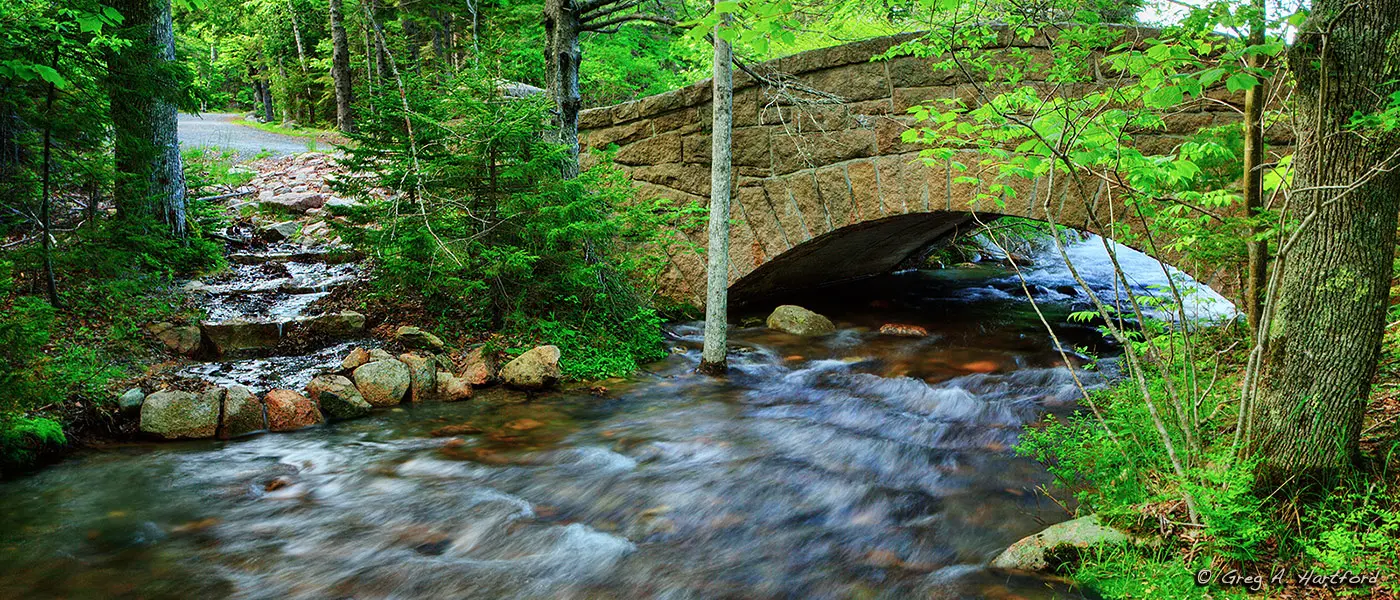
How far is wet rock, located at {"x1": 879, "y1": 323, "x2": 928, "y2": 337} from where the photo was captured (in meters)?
8.44

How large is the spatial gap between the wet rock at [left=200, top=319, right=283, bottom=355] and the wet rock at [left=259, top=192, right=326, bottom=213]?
461cm

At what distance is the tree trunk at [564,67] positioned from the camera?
275 inches

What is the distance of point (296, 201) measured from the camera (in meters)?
10.4

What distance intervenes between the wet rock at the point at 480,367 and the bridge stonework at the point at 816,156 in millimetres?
2675

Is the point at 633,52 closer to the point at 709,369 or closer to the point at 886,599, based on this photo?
the point at 709,369

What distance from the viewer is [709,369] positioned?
6.62 metres

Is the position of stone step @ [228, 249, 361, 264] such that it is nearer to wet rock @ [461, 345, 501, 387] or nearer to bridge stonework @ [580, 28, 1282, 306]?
wet rock @ [461, 345, 501, 387]

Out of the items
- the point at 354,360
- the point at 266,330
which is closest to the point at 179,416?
the point at 354,360

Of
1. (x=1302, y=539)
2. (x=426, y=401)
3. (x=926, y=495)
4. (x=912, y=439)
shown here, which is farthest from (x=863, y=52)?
(x=1302, y=539)

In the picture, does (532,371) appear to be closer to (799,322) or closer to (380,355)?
(380,355)

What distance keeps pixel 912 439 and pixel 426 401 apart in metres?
3.53

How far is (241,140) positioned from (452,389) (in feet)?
50.6

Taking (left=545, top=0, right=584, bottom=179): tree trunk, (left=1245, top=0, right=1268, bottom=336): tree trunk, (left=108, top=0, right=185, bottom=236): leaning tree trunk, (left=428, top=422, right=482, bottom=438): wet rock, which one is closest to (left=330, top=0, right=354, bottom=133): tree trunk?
(left=108, top=0, right=185, bottom=236): leaning tree trunk

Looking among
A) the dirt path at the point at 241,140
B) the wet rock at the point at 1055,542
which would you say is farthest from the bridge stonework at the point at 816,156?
the dirt path at the point at 241,140
